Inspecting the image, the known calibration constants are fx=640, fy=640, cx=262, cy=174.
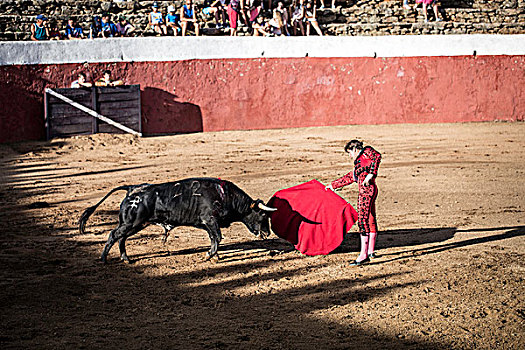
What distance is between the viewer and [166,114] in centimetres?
1558

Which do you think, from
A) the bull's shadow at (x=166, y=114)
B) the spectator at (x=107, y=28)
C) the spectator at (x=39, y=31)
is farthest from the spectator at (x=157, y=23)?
the spectator at (x=39, y=31)

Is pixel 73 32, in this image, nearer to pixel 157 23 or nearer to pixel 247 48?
pixel 157 23

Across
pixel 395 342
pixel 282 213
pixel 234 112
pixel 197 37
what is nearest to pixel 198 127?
pixel 234 112

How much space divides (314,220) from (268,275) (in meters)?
0.85

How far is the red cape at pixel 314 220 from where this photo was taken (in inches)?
254

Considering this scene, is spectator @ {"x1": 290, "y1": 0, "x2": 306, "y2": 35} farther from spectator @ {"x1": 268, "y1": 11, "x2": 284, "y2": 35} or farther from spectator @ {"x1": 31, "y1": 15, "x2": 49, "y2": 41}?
spectator @ {"x1": 31, "y1": 15, "x2": 49, "y2": 41}

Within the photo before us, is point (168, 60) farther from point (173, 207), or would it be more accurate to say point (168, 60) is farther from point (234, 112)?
point (173, 207)

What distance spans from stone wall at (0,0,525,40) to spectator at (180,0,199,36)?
0.43 m

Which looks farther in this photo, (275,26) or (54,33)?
(275,26)

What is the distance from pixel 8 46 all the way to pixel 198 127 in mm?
4694

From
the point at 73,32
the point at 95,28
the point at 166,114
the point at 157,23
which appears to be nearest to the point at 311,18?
the point at 157,23

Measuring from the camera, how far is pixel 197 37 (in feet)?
51.4

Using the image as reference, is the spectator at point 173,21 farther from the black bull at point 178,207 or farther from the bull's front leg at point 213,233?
the bull's front leg at point 213,233

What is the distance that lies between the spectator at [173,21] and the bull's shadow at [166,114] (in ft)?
6.59
